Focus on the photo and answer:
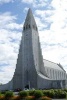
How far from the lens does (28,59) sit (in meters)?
108

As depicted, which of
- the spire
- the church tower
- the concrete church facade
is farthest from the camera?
the spire

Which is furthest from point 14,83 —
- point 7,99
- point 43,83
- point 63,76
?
point 7,99

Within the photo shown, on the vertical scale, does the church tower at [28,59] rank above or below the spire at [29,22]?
below

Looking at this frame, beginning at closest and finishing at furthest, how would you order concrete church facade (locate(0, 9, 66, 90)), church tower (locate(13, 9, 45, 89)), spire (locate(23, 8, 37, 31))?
1. concrete church facade (locate(0, 9, 66, 90))
2. church tower (locate(13, 9, 45, 89))
3. spire (locate(23, 8, 37, 31))

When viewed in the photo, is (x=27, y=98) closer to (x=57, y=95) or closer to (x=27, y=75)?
(x=57, y=95)

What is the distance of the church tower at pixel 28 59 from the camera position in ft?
349

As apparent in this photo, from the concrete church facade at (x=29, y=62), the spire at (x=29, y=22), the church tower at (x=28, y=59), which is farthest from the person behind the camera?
the spire at (x=29, y=22)

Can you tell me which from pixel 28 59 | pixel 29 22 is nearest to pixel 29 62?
pixel 28 59

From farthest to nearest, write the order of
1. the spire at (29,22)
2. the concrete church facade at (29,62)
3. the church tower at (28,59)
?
the spire at (29,22) → the church tower at (28,59) → the concrete church facade at (29,62)

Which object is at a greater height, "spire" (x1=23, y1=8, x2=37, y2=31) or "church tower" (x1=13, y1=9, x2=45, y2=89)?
"spire" (x1=23, y1=8, x2=37, y2=31)

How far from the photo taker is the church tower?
106 m

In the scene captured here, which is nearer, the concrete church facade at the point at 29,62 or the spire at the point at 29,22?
the concrete church facade at the point at 29,62

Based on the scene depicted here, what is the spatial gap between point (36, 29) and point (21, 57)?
47.4 ft

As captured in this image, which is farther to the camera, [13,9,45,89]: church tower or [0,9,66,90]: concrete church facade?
[13,9,45,89]: church tower
